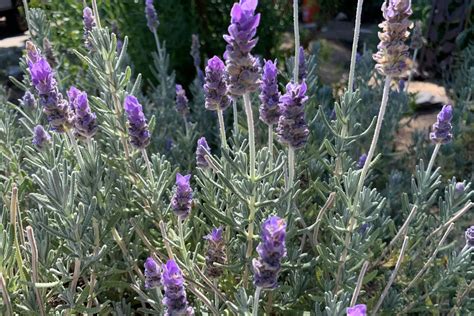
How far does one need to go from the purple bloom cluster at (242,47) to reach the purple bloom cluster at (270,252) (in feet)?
1.29

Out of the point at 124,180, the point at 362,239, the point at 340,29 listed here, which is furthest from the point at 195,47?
the point at 340,29

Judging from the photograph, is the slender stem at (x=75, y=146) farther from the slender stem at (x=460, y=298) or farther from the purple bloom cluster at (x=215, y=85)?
the slender stem at (x=460, y=298)

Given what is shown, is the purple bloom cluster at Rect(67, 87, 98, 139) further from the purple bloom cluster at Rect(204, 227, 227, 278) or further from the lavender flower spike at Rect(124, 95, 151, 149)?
the purple bloom cluster at Rect(204, 227, 227, 278)

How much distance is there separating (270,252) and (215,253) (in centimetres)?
65

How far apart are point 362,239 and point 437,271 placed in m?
0.43

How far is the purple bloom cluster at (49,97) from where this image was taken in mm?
1698

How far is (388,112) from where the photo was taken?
3.60 metres

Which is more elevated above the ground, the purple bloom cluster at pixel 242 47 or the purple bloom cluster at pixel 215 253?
the purple bloom cluster at pixel 242 47

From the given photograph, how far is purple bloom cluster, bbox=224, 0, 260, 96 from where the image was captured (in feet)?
4.53

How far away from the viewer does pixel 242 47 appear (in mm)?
1424

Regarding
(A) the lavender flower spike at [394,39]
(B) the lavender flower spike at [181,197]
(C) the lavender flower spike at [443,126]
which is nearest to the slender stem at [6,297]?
(B) the lavender flower spike at [181,197]

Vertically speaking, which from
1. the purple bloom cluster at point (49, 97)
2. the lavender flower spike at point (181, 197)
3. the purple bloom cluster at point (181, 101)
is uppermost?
the purple bloom cluster at point (49, 97)

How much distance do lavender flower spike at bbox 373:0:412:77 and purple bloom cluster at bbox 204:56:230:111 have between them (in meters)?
0.47

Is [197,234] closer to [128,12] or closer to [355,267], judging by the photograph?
[355,267]
